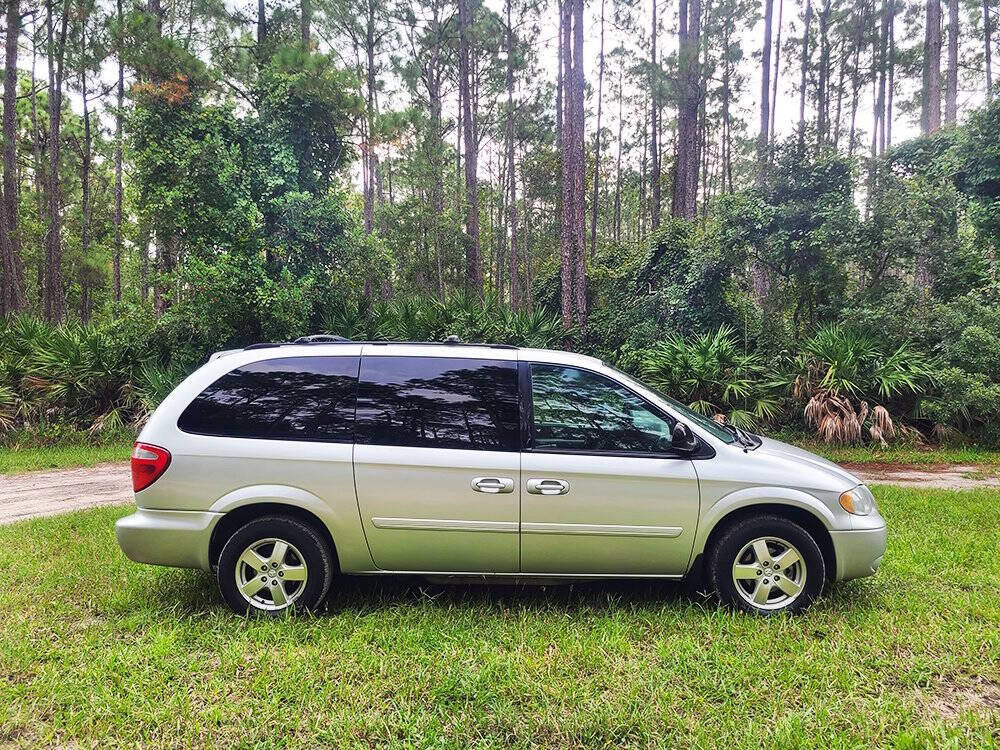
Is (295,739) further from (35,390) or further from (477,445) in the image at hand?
(35,390)

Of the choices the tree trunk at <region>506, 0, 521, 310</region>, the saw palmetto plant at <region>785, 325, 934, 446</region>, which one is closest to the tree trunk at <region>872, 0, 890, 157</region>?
the tree trunk at <region>506, 0, 521, 310</region>

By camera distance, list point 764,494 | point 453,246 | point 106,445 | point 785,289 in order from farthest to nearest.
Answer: point 453,246, point 785,289, point 106,445, point 764,494

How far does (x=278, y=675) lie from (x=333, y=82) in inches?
486

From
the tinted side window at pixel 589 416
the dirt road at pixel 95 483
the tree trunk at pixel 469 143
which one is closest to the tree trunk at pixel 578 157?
the tree trunk at pixel 469 143

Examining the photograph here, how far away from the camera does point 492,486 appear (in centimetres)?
353

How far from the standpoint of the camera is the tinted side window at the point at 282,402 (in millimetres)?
3652

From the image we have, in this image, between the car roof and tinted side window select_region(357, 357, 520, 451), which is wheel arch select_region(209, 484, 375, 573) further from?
the car roof

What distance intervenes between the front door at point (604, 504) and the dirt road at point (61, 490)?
5783 mm

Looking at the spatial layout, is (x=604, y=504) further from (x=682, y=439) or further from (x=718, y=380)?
(x=718, y=380)

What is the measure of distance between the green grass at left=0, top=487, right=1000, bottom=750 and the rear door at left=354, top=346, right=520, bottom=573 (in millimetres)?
409

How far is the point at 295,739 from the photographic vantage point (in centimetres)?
250

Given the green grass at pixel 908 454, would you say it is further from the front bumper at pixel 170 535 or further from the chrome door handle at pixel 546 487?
the front bumper at pixel 170 535

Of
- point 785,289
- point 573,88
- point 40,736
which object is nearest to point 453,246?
point 573,88

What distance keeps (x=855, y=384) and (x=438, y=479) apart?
A: 9179 millimetres
